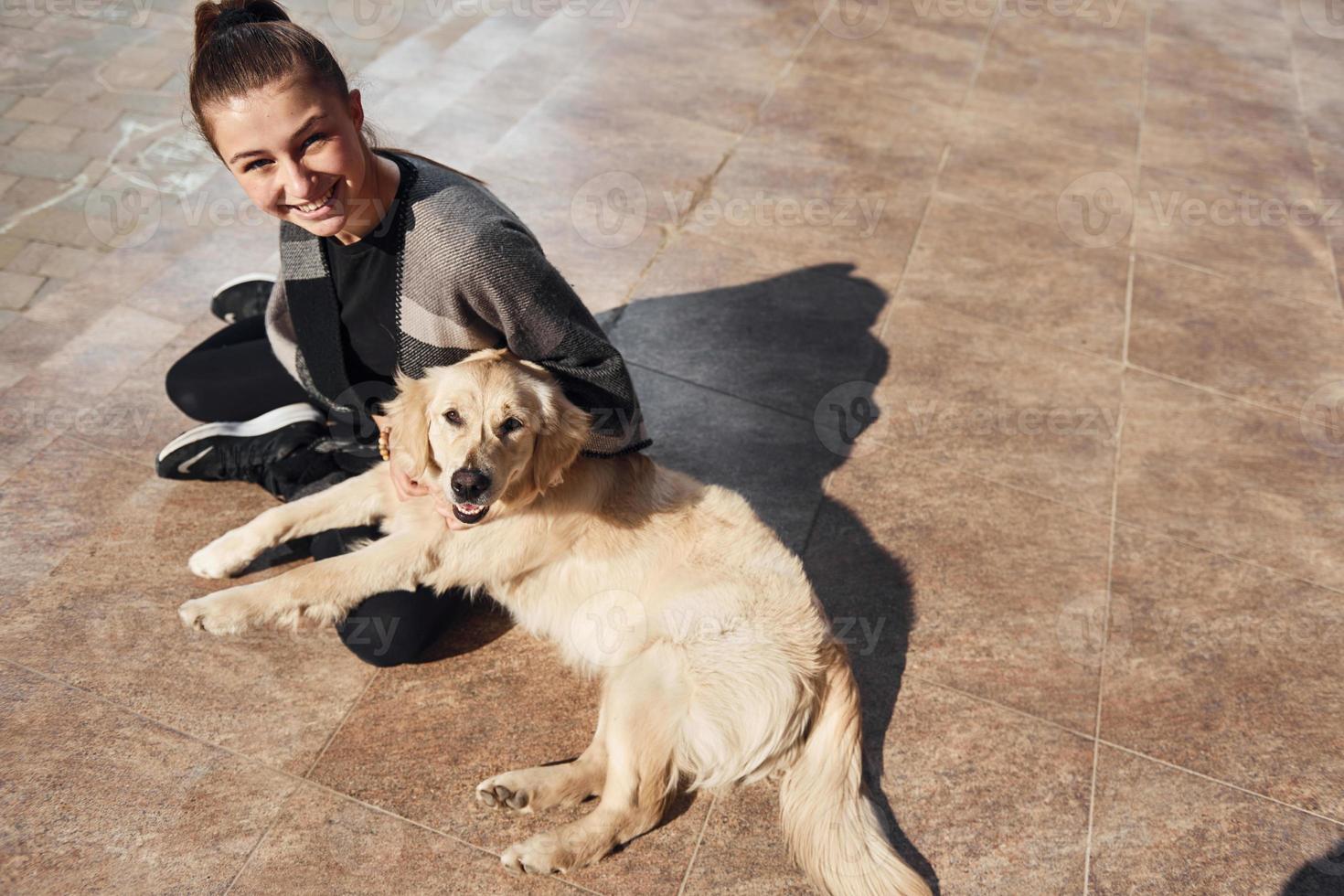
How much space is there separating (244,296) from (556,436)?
2.06m

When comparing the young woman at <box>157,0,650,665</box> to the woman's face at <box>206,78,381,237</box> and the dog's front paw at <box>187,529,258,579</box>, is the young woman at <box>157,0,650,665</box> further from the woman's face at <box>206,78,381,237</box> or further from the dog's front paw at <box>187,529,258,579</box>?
the dog's front paw at <box>187,529,258,579</box>

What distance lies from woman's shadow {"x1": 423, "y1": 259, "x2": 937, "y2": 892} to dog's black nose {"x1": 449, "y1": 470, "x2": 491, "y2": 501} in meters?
0.77

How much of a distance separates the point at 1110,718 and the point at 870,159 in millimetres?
3810

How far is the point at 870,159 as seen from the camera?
5750mm

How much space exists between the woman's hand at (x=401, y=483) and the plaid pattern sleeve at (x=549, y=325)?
19.5 inches

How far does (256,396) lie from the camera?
11.3ft

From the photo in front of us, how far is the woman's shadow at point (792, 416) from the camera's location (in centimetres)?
316

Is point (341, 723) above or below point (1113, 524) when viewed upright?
above

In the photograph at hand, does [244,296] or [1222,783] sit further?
[244,296]

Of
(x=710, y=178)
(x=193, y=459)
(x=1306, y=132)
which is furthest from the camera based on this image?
(x=1306, y=132)

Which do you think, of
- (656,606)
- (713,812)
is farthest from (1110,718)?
(656,606)
